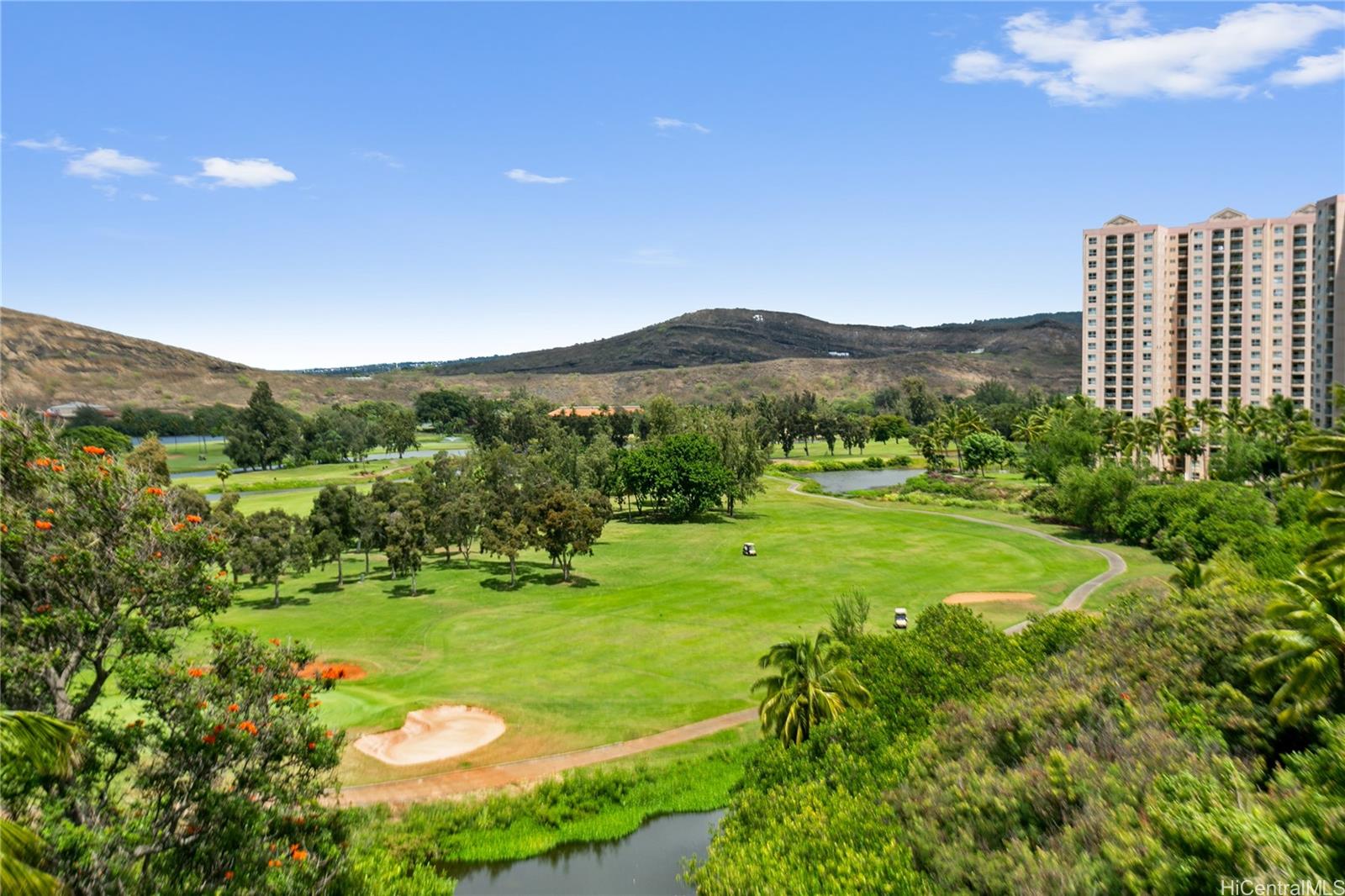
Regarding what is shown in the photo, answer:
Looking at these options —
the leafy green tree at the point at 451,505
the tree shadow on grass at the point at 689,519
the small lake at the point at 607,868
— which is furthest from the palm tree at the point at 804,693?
the tree shadow on grass at the point at 689,519

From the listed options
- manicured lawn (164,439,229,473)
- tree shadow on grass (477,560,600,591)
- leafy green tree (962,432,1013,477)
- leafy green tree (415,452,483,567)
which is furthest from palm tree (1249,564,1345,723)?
manicured lawn (164,439,229,473)

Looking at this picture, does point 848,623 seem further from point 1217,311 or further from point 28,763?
point 1217,311

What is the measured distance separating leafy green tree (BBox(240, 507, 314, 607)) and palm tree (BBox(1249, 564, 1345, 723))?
172 feet

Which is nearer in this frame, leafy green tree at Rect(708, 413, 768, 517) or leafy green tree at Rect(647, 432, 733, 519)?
leafy green tree at Rect(647, 432, 733, 519)

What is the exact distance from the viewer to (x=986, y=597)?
56.7 meters

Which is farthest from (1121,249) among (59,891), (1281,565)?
(59,891)

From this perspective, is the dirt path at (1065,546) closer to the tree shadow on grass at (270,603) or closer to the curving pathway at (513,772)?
the curving pathway at (513,772)

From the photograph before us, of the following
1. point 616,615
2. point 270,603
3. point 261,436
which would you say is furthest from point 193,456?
point 616,615

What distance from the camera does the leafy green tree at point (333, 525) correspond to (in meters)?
58.5

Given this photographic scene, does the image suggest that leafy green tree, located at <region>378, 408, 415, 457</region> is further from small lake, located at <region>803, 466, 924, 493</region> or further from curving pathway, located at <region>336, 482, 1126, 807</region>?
curving pathway, located at <region>336, 482, 1126, 807</region>

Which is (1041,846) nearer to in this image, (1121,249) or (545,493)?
(545,493)

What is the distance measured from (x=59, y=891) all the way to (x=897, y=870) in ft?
46.1

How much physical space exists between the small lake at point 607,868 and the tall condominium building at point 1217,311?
123 m

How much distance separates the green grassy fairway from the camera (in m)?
36.5
